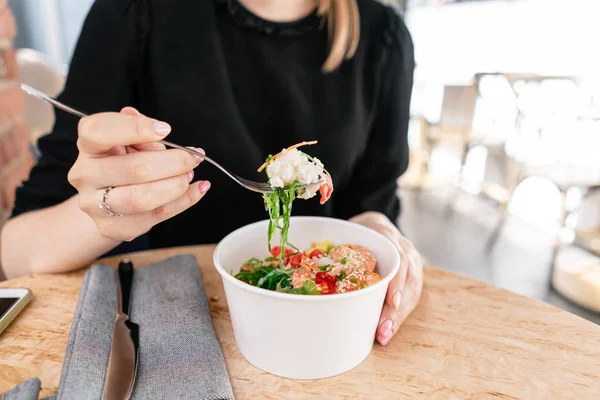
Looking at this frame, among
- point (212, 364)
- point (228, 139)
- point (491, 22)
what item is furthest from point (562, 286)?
point (491, 22)

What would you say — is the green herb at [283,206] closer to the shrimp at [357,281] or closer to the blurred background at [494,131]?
the shrimp at [357,281]

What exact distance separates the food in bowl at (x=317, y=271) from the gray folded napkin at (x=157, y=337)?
102 mm

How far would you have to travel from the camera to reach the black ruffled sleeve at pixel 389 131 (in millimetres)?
1093

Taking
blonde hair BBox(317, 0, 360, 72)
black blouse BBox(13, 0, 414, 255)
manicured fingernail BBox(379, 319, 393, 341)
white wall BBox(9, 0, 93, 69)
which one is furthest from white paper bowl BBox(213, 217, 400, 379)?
white wall BBox(9, 0, 93, 69)

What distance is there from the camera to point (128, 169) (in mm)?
511

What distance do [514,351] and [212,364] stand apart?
0.40 m

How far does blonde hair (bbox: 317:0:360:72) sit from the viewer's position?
39.2 inches

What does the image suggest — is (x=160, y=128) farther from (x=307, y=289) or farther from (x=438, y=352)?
(x=438, y=352)

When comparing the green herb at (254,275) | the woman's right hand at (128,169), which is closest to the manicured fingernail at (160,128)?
the woman's right hand at (128,169)

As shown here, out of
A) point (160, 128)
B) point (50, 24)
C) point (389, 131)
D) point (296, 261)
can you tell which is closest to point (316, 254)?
point (296, 261)

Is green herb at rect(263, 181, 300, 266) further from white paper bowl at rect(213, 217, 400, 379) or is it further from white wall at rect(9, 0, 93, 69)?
white wall at rect(9, 0, 93, 69)

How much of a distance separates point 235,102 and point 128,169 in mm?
516

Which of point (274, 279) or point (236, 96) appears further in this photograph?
point (236, 96)

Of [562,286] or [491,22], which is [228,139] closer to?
[562,286]
